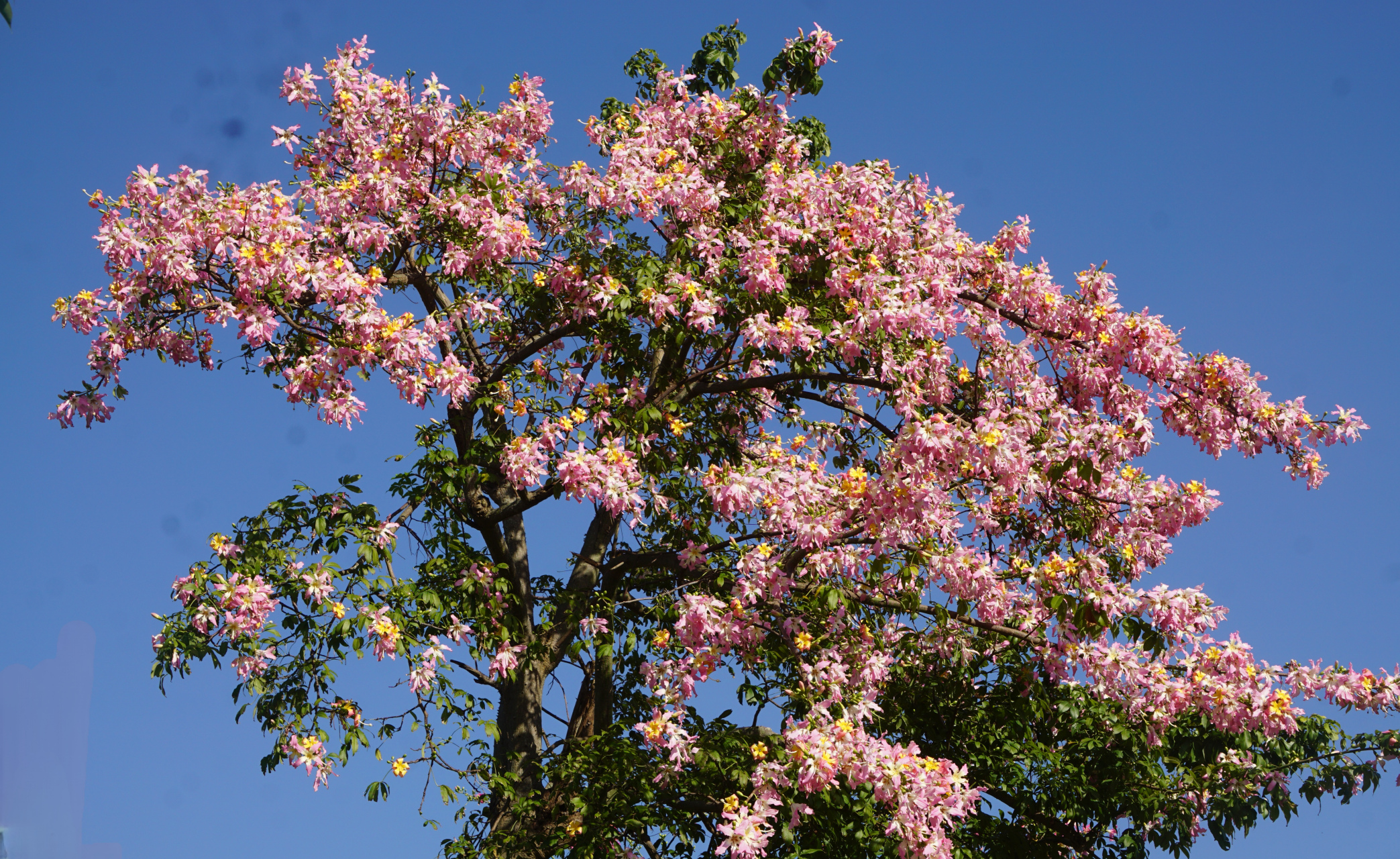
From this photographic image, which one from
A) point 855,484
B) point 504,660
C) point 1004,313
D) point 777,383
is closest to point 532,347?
point 777,383

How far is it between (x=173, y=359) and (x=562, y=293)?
3.37 meters

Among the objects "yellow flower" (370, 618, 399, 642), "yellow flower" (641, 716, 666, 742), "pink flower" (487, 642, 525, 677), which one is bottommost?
"yellow flower" (641, 716, 666, 742)

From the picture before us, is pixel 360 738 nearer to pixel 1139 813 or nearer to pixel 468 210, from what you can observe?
pixel 468 210

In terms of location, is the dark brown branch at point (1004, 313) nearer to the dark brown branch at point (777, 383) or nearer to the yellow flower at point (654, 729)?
the dark brown branch at point (777, 383)

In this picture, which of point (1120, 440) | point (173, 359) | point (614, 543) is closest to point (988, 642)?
point (1120, 440)

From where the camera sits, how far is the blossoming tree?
9039mm

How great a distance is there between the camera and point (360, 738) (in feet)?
29.6

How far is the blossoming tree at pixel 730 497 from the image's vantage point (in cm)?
904

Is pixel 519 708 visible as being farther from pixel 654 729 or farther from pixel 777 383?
pixel 777 383

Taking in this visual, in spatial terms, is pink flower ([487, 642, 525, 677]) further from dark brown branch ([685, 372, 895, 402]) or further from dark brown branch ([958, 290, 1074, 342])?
dark brown branch ([958, 290, 1074, 342])

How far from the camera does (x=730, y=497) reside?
9367mm

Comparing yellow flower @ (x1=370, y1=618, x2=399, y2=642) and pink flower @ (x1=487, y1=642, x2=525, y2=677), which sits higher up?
pink flower @ (x1=487, y1=642, x2=525, y2=677)

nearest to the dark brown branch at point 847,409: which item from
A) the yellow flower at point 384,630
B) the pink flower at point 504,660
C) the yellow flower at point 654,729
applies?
the yellow flower at point 654,729

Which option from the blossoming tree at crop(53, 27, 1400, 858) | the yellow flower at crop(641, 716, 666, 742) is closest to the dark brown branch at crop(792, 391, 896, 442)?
the blossoming tree at crop(53, 27, 1400, 858)
